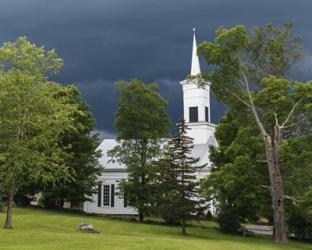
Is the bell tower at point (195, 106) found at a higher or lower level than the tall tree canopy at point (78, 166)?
higher

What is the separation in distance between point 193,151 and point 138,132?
1814 cm

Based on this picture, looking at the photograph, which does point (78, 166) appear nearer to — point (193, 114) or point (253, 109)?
point (253, 109)

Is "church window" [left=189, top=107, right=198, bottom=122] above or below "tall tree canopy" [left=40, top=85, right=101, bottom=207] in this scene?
above

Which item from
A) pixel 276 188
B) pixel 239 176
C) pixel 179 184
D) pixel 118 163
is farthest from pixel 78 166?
pixel 276 188

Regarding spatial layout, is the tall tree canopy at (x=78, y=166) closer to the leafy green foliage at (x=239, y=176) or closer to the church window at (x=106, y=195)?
the church window at (x=106, y=195)

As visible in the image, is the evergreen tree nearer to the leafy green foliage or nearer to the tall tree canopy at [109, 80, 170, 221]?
the leafy green foliage

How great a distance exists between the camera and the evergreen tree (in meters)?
33.9

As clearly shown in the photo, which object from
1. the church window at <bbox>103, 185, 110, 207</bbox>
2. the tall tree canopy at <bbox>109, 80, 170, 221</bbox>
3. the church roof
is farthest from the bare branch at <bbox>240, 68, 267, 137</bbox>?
the church window at <bbox>103, 185, 110, 207</bbox>

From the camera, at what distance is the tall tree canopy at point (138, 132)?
144 ft

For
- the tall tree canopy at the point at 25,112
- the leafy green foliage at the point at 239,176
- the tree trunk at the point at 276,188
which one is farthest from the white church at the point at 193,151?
the tall tree canopy at the point at 25,112

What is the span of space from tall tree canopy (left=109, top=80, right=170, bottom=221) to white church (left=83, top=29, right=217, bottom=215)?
24.7 feet

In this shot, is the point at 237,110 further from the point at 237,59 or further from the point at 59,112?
the point at 59,112

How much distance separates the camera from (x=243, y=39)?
3669 centimetres

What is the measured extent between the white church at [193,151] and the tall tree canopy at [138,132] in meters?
7.53
